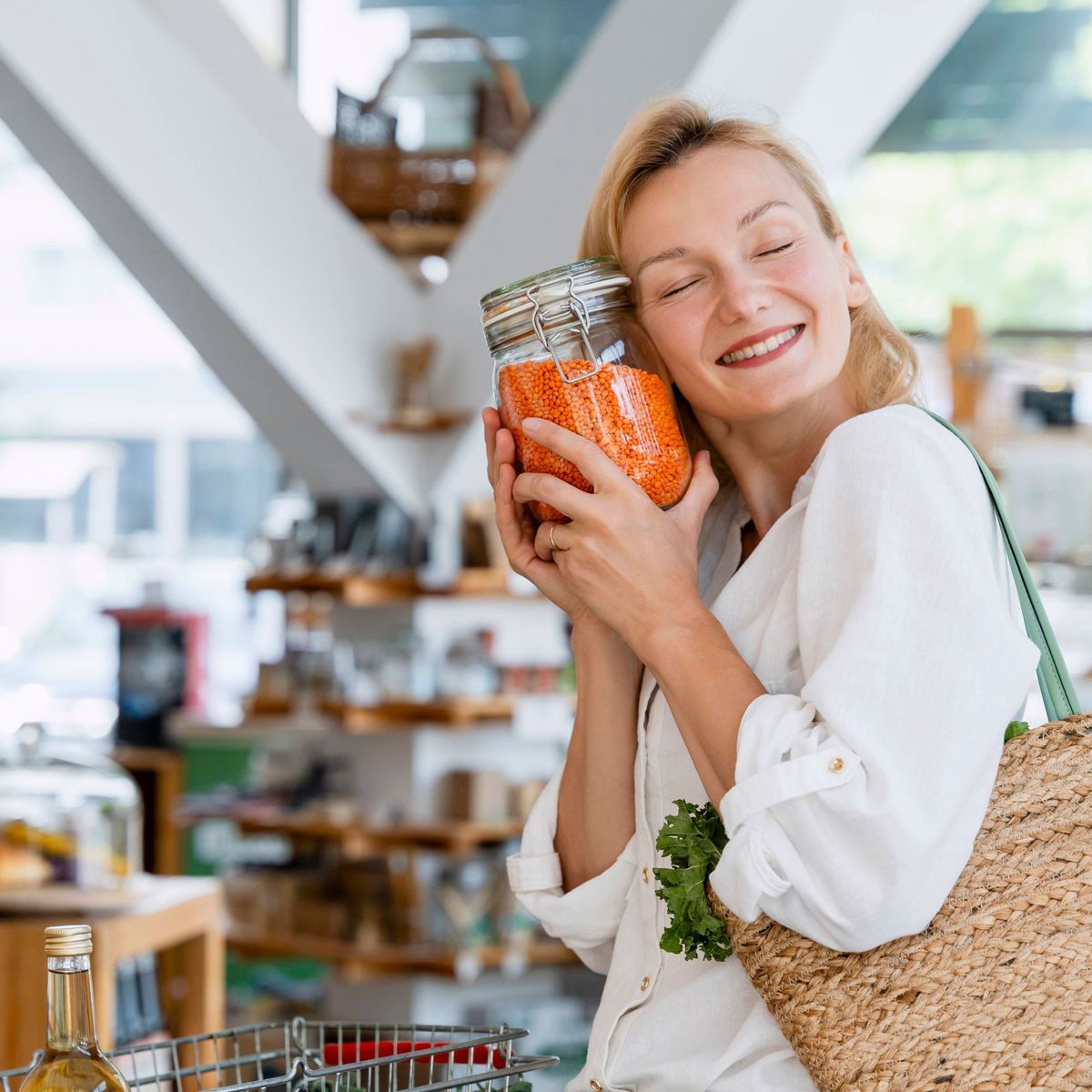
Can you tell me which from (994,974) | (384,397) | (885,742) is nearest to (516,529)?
(885,742)

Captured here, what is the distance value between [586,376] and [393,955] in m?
3.07

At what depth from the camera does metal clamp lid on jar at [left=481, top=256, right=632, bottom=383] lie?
1.22m

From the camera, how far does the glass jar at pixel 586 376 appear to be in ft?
3.90

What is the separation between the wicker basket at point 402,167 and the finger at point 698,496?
3.10 metres

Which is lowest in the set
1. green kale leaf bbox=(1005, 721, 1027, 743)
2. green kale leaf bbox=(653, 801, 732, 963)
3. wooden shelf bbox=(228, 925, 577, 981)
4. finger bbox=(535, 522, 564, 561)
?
wooden shelf bbox=(228, 925, 577, 981)

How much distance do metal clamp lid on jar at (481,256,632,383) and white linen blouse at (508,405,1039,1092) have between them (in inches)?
10.4

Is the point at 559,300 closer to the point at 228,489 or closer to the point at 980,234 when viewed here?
the point at 980,234

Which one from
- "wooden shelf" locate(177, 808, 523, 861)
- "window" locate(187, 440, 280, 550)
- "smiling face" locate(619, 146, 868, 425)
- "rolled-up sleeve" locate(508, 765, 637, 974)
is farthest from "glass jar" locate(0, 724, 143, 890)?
"window" locate(187, 440, 280, 550)

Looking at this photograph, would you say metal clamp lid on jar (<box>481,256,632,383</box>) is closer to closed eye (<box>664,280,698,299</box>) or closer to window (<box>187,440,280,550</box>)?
closed eye (<box>664,280,698,299</box>)

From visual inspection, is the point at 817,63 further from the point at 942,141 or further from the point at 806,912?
the point at 942,141

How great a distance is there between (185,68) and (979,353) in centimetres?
266

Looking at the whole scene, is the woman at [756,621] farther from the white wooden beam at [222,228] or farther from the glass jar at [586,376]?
the white wooden beam at [222,228]

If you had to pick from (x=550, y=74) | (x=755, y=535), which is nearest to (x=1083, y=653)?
(x=550, y=74)

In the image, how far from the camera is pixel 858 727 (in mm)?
948
